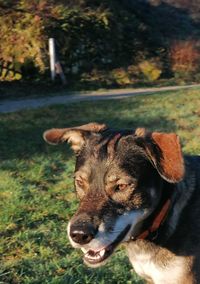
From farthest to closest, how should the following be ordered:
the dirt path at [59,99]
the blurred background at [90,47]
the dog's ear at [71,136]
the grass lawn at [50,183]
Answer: the blurred background at [90,47], the dirt path at [59,99], the grass lawn at [50,183], the dog's ear at [71,136]

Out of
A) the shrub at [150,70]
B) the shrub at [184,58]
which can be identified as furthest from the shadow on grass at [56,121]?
the shrub at [184,58]

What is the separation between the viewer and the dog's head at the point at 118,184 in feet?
12.9

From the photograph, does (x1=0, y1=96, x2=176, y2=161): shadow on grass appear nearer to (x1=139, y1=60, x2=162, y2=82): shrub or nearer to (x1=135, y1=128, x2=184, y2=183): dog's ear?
(x1=135, y1=128, x2=184, y2=183): dog's ear

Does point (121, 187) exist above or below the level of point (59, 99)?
above

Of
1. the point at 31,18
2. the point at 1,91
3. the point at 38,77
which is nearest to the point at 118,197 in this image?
A: the point at 1,91

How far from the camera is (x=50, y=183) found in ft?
26.5

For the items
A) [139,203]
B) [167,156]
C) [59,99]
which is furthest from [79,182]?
[59,99]

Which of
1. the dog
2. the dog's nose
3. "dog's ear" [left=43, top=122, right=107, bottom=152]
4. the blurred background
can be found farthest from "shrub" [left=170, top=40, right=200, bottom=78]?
the dog's nose

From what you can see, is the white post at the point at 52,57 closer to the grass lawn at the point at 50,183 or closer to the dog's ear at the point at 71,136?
the grass lawn at the point at 50,183

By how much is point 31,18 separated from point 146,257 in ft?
57.6

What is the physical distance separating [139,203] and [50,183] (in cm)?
413

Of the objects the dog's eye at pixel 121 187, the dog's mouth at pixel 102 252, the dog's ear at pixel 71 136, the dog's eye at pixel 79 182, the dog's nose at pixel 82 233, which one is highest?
the dog's ear at pixel 71 136

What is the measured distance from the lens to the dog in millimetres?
3965

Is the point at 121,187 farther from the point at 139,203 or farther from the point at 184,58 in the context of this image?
the point at 184,58
